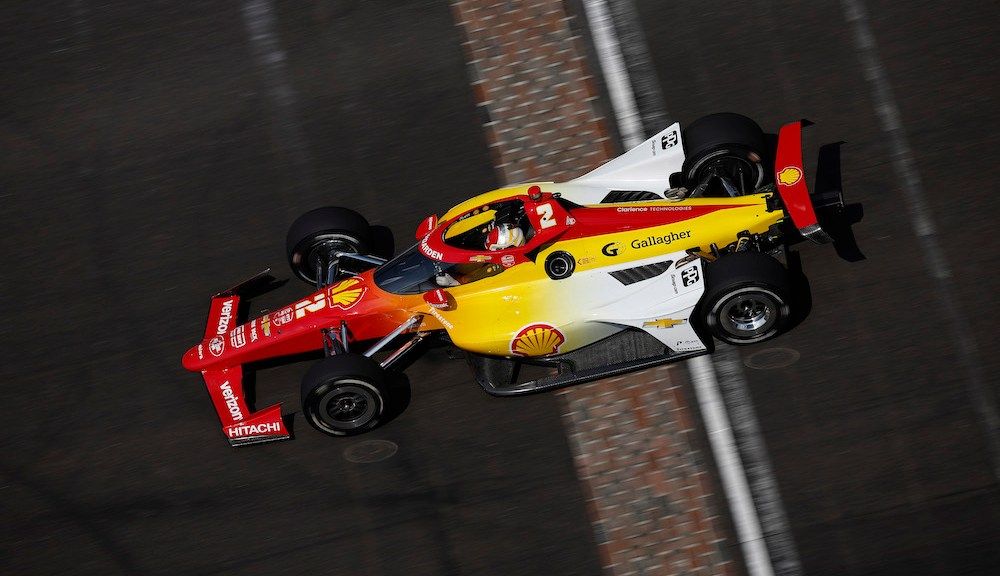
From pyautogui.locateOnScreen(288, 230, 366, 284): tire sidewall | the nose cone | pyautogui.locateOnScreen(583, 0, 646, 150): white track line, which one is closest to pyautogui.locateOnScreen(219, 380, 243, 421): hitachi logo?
the nose cone

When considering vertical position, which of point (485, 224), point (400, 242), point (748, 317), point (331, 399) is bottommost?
point (748, 317)

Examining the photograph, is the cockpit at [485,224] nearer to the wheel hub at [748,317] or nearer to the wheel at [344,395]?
the wheel at [344,395]

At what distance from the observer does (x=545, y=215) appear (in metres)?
10.7

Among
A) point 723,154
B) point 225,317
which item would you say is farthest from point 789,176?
point 225,317

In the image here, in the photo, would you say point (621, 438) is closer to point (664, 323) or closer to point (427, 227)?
point (664, 323)

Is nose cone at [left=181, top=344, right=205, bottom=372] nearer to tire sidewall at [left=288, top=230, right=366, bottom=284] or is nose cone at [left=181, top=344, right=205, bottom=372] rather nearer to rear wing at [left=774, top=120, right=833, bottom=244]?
tire sidewall at [left=288, top=230, right=366, bottom=284]

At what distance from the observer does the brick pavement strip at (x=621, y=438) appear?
1012 cm

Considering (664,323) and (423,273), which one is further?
(423,273)

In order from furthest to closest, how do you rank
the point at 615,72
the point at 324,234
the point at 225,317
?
the point at 615,72
the point at 225,317
the point at 324,234

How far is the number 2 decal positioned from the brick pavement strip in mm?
1717

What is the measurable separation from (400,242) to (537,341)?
269cm

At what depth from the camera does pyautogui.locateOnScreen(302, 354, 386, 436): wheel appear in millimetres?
10445

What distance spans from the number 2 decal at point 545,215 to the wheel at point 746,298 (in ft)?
5.12

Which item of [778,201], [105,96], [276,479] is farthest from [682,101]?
[105,96]
